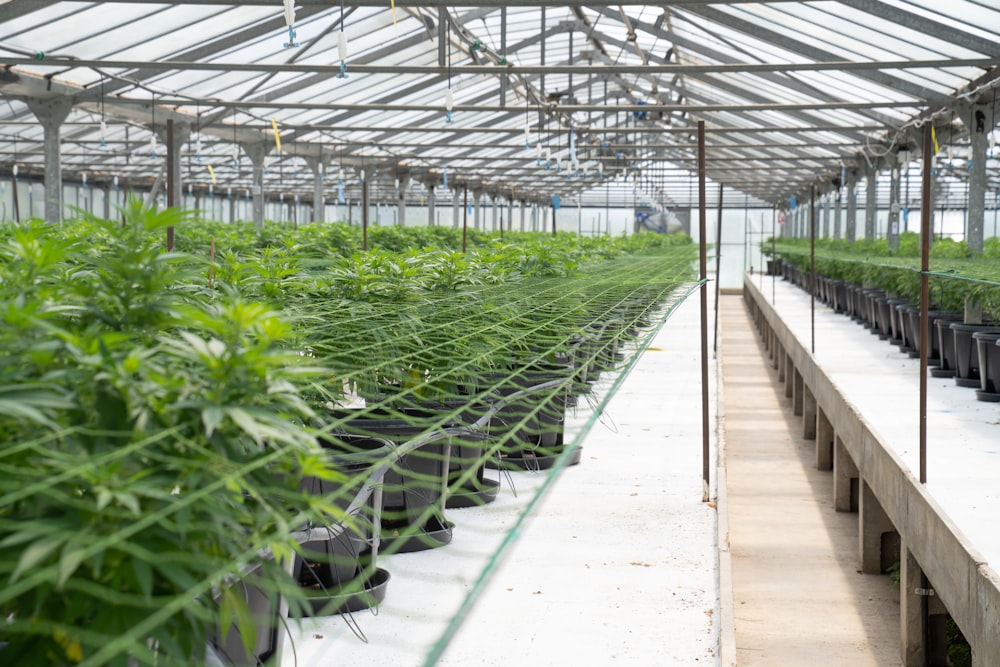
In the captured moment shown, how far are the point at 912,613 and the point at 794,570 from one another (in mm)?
2203

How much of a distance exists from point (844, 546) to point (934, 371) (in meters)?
1.71

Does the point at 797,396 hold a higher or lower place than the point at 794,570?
higher

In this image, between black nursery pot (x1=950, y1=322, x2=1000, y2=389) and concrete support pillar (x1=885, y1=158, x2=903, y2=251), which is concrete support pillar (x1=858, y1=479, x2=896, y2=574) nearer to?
black nursery pot (x1=950, y1=322, x2=1000, y2=389)

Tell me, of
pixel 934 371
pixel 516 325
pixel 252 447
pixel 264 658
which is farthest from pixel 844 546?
pixel 252 447

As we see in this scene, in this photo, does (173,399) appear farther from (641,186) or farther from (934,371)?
(641,186)

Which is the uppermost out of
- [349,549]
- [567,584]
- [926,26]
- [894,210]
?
[926,26]

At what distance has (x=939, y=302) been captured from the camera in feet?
31.5

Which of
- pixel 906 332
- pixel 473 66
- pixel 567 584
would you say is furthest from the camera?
pixel 473 66

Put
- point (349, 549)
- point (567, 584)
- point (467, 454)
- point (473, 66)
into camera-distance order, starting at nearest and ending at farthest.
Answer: point (349, 549), point (567, 584), point (467, 454), point (473, 66)

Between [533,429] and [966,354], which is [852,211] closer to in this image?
[966,354]

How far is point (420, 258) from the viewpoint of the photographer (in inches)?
212

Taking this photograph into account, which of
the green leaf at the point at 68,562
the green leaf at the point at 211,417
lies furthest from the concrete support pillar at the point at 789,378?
the green leaf at the point at 68,562

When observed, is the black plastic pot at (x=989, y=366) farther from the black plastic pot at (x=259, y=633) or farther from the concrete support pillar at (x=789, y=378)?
the concrete support pillar at (x=789, y=378)

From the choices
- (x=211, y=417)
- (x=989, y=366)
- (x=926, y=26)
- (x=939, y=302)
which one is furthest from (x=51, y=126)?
(x=211, y=417)
